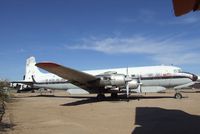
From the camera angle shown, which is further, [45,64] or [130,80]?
[130,80]

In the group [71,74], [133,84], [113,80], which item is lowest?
[133,84]

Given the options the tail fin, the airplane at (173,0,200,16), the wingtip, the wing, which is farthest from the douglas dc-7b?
the airplane at (173,0,200,16)

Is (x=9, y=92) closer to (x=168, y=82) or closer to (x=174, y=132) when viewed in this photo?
(x=174, y=132)

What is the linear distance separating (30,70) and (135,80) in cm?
1587

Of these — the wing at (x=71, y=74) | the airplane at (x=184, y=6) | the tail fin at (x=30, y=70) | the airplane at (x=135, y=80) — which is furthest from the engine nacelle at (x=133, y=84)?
the airplane at (x=184, y=6)

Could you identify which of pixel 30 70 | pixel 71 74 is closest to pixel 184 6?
pixel 71 74

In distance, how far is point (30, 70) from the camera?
114 ft

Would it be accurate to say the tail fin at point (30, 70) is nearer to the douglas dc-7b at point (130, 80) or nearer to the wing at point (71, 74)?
the douglas dc-7b at point (130, 80)

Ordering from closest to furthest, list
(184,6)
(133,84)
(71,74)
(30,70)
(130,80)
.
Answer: (184,6), (71,74), (130,80), (133,84), (30,70)

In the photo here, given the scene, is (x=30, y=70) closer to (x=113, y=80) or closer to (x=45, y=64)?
(x=113, y=80)

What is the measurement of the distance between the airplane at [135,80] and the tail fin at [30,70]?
35.4 feet

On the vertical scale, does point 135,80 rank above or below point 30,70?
below

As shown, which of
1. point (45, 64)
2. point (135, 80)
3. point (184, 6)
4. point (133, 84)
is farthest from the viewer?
point (135, 80)

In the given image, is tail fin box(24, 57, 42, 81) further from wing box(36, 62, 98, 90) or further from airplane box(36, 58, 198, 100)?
wing box(36, 62, 98, 90)
